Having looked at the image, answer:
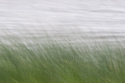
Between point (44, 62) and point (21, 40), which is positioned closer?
point (44, 62)

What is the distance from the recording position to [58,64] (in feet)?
9.95

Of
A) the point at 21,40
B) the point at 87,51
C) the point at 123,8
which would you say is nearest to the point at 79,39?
the point at 87,51

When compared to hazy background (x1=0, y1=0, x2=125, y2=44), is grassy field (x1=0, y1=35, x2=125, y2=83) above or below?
above

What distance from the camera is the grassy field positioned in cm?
295

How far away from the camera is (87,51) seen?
10.8 feet

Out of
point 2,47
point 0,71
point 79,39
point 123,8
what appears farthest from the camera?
point 123,8

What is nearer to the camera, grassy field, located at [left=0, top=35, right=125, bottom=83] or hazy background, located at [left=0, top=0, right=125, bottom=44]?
grassy field, located at [left=0, top=35, right=125, bottom=83]

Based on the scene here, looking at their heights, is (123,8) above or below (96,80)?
below

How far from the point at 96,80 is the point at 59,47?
0.50m

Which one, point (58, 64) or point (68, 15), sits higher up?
point (58, 64)

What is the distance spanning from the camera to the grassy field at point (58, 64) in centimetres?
295

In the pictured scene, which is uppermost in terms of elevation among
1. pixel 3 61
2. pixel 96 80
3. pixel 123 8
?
pixel 3 61

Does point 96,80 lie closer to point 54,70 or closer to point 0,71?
point 54,70

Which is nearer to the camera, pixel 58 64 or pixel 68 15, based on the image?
pixel 58 64
